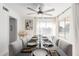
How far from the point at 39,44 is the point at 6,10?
2.93ft

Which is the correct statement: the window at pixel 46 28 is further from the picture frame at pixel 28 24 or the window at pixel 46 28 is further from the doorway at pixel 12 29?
the doorway at pixel 12 29

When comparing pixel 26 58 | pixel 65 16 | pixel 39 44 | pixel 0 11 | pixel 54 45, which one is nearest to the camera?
pixel 26 58

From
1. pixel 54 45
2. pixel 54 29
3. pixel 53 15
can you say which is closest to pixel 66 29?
pixel 54 29

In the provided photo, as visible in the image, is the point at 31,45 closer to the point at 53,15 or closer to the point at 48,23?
the point at 48,23

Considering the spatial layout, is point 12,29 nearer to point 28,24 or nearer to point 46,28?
point 28,24

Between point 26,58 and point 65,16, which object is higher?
point 65,16

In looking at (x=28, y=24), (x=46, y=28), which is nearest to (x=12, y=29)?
(x=28, y=24)

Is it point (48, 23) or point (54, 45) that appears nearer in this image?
point (48, 23)

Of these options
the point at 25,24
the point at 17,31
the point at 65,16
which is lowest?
the point at 17,31

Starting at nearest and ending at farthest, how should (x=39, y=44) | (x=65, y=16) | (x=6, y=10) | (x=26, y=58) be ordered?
1. (x=26, y=58)
2. (x=6, y=10)
3. (x=65, y=16)
4. (x=39, y=44)

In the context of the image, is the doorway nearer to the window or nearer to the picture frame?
the picture frame

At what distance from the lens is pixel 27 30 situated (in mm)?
1809

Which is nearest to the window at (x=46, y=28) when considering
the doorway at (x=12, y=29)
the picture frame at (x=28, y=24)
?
the picture frame at (x=28, y=24)

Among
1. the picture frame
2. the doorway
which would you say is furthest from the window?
the doorway
